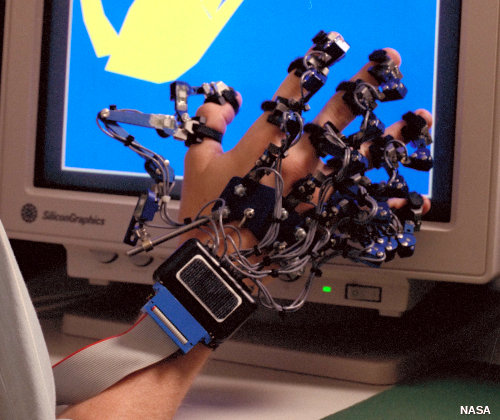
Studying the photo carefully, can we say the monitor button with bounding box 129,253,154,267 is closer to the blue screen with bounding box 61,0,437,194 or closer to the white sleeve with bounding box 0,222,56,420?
the blue screen with bounding box 61,0,437,194

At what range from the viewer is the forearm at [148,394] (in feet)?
1.62

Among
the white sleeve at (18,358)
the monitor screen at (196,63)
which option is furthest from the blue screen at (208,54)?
the white sleeve at (18,358)

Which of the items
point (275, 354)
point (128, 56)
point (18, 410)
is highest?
point (128, 56)

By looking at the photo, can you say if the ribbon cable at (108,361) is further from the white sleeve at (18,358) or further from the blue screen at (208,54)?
the blue screen at (208,54)

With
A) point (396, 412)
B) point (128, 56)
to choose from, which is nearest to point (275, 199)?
point (396, 412)

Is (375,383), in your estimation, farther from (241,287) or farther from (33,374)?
(33,374)

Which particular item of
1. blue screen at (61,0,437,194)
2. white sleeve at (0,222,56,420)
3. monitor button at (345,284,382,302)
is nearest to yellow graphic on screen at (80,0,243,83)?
blue screen at (61,0,437,194)

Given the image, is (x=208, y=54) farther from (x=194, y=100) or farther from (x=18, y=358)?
(x=18, y=358)

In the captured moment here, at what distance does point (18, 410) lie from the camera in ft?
1.20

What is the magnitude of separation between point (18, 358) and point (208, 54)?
0.45m

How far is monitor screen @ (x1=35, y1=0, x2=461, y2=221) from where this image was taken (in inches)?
25.5

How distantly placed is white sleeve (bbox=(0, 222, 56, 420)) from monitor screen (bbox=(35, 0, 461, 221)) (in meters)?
0.38

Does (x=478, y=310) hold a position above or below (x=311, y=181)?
below

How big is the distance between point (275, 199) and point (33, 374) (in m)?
0.25
